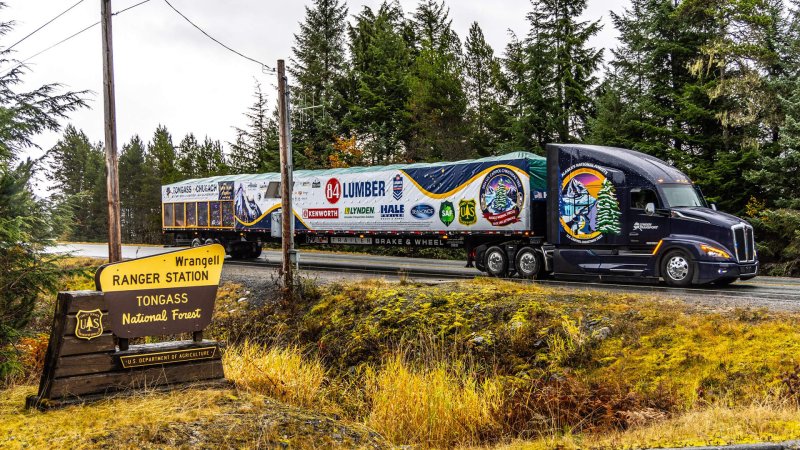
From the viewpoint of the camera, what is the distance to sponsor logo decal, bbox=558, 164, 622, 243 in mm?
16422

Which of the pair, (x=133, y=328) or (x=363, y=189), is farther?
(x=363, y=189)

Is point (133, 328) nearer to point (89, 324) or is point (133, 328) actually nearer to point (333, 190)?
point (89, 324)

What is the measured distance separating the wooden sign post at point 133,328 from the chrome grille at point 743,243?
12.3 meters

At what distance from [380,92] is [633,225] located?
27.4m

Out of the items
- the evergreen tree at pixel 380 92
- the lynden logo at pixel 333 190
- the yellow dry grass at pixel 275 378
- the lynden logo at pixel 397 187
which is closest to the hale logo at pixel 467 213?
the lynden logo at pixel 397 187

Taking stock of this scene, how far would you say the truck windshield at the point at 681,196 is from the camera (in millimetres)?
15883

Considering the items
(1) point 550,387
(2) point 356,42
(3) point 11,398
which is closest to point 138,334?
(3) point 11,398

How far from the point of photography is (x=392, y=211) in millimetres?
22172

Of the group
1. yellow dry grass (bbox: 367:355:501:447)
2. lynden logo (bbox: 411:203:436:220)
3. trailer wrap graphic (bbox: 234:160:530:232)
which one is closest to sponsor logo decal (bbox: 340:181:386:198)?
trailer wrap graphic (bbox: 234:160:530:232)

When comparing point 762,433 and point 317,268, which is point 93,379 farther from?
point 317,268

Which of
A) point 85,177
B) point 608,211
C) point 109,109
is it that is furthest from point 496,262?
point 85,177

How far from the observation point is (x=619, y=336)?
35.0ft

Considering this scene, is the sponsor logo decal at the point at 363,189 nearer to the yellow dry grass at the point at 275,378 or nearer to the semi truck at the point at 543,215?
the semi truck at the point at 543,215

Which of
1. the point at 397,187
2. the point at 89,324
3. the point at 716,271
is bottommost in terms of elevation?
the point at 716,271
